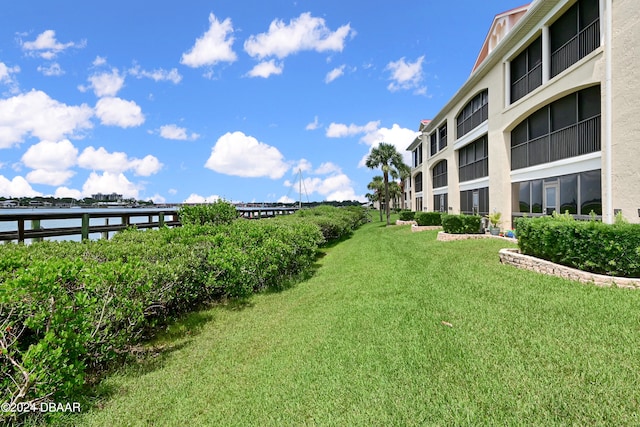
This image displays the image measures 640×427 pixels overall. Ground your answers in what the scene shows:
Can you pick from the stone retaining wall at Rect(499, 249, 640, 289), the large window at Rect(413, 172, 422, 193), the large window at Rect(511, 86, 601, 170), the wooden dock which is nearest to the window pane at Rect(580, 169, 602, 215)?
the large window at Rect(511, 86, 601, 170)

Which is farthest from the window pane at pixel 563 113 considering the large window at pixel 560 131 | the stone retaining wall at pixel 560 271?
the stone retaining wall at pixel 560 271

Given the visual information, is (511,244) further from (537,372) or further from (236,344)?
(236,344)

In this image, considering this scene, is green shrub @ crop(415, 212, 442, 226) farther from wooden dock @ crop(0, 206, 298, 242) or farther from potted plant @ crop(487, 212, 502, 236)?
wooden dock @ crop(0, 206, 298, 242)

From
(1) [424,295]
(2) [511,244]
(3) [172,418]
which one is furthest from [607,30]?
(3) [172,418]

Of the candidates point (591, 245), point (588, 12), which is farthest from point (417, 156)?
point (591, 245)

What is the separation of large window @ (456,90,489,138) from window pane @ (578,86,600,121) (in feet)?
20.9

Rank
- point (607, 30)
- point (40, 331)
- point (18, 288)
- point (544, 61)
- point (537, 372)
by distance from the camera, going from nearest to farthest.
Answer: point (18, 288)
point (40, 331)
point (537, 372)
point (607, 30)
point (544, 61)

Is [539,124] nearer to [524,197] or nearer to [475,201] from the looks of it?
[524,197]

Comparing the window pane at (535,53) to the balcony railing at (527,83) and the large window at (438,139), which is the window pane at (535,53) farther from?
the large window at (438,139)

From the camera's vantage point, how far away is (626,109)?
330 inches

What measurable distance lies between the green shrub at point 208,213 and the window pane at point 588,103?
37.7ft

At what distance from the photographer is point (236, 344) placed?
458 cm

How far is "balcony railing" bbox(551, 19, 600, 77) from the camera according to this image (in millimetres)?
9625

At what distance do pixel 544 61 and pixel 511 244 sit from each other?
6.75 m
